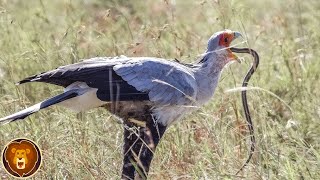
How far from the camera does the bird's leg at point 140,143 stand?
4748mm

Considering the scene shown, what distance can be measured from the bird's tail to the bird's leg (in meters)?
0.30

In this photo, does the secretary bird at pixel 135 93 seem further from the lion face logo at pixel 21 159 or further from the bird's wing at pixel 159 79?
the lion face logo at pixel 21 159

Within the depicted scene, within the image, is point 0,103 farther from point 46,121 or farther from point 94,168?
point 94,168

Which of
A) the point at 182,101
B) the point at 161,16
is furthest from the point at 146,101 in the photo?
the point at 161,16

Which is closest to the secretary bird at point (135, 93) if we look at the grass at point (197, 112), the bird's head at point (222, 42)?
the grass at point (197, 112)

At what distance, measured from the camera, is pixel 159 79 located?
4758 millimetres

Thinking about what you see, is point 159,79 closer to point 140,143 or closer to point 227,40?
point 140,143

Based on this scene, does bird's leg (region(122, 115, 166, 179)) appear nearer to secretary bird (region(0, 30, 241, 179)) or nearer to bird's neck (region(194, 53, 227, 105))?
secretary bird (region(0, 30, 241, 179))

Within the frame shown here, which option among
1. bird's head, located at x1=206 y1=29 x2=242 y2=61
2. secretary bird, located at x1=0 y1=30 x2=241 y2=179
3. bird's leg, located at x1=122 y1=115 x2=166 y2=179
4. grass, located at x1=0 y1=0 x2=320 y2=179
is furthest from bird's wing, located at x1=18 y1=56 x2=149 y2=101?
bird's head, located at x1=206 y1=29 x2=242 y2=61

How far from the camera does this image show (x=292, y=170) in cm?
441

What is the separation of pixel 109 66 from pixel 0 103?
81 cm

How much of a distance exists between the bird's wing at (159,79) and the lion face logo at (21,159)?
56cm

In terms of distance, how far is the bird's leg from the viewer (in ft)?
15.6

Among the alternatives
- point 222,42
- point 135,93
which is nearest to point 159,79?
point 135,93
